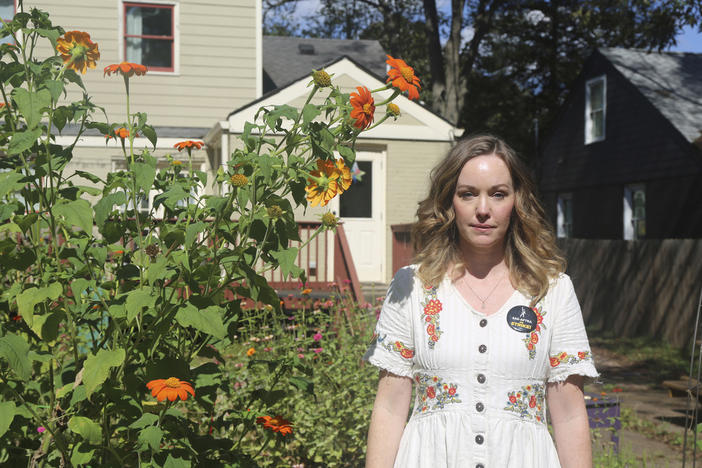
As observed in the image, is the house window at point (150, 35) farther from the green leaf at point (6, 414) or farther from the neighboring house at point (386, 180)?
the green leaf at point (6, 414)

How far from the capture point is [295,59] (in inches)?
625

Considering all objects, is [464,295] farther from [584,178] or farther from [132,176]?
[584,178]

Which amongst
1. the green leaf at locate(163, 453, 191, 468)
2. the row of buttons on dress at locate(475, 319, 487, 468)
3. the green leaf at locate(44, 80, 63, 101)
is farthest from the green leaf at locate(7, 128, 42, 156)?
the row of buttons on dress at locate(475, 319, 487, 468)

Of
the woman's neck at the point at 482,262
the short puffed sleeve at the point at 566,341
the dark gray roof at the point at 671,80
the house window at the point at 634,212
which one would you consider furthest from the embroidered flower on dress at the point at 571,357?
the house window at the point at 634,212

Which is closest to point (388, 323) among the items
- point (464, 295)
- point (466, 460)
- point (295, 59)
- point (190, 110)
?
point (464, 295)

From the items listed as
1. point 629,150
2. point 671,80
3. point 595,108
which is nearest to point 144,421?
point 629,150

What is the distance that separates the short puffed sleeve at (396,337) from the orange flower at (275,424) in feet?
2.18

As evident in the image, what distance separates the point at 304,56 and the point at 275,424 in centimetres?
1392

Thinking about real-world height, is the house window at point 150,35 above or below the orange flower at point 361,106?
above

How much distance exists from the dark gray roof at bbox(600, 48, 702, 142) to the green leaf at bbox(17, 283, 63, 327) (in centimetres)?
1490

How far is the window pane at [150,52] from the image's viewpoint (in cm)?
1223

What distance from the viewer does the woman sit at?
2270 mm

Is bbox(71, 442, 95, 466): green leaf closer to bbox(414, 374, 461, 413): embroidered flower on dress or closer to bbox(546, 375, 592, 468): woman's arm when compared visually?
bbox(414, 374, 461, 413): embroidered flower on dress

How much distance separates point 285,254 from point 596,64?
18725mm
